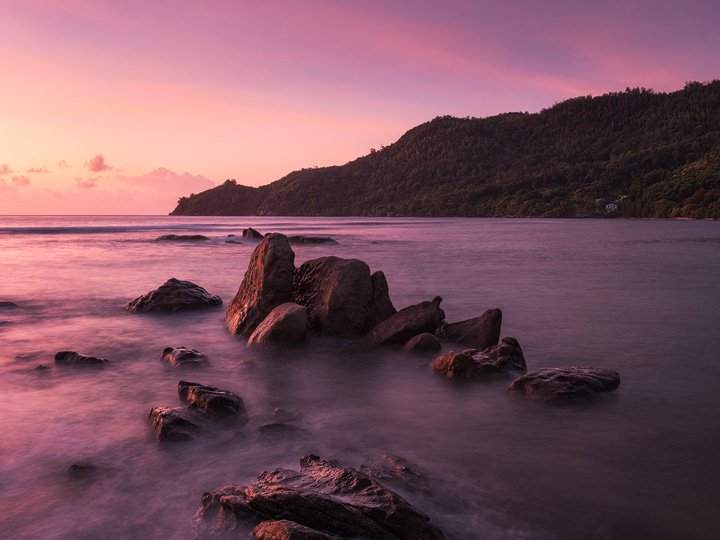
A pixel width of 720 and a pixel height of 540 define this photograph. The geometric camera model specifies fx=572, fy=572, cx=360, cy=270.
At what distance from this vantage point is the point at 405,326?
464 inches

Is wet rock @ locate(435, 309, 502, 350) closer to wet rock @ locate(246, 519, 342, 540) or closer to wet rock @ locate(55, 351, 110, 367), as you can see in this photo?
wet rock @ locate(55, 351, 110, 367)

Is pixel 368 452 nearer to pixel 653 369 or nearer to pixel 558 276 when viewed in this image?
pixel 653 369

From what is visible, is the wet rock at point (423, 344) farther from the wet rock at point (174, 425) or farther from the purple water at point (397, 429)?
the wet rock at point (174, 425)

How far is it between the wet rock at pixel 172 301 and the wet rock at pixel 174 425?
957cm

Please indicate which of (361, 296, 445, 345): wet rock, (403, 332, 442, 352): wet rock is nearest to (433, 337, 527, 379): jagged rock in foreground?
(403, 332, 442, 352): wet rock

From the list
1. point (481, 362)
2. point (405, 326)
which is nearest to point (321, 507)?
point (481, 362)

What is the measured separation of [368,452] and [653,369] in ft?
20.5

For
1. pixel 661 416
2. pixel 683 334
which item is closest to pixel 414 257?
pixel 683 334

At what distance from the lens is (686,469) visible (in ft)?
19.6

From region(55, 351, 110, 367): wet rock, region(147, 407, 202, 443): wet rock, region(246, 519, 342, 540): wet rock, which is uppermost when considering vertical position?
region(246, 519, 342, 540): wet rock

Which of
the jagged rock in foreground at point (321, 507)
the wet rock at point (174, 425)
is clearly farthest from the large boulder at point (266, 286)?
the jagged rock in foreground at point (321, 507)

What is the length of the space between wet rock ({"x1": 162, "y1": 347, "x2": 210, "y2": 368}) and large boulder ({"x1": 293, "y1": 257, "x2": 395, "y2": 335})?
2793mm

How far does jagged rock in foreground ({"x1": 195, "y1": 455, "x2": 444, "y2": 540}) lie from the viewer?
446 centimetres

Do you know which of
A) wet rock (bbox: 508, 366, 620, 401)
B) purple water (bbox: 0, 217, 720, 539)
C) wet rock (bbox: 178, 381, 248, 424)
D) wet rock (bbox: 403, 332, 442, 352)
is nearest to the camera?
purple water (bbox: 0, 217, 720, 539)
